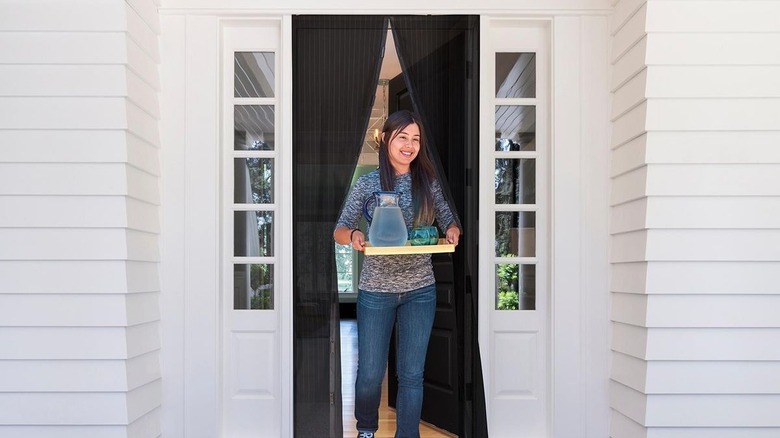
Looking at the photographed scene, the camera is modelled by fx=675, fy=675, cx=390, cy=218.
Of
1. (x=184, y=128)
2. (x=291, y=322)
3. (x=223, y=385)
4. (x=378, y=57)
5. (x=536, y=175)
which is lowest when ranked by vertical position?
(x=223, y=385)

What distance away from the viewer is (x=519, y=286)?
3.47m

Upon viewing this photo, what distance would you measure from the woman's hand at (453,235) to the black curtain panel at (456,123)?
0.14 metres

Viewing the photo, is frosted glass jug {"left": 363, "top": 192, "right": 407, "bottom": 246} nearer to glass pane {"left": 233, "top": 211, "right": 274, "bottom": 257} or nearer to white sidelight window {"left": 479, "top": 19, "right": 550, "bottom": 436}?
white sidelight window {"left": 479, "top": 19, "right": 550, "bottom": 436}

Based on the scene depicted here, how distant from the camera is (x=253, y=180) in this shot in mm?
3469

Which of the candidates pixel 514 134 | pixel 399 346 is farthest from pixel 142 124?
pixel 514 134

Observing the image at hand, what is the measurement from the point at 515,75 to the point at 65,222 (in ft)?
7.40

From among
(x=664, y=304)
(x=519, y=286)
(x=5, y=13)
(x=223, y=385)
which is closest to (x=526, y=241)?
(x=519, y=286)

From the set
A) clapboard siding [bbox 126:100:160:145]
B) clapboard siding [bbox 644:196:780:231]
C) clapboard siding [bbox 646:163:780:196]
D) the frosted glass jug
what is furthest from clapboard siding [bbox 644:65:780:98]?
clapboard siding [bbox 126:100:160:145]

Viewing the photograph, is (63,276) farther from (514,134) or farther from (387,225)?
(514,134)

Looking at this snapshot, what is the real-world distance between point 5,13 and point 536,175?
2.54 meters

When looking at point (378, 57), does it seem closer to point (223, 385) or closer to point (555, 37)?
point (555, 37)

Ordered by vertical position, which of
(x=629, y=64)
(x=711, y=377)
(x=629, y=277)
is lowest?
(x=711, y=377)

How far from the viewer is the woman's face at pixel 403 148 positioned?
327 centimetres

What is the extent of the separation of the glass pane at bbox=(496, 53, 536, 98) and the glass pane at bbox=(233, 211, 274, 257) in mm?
1371
